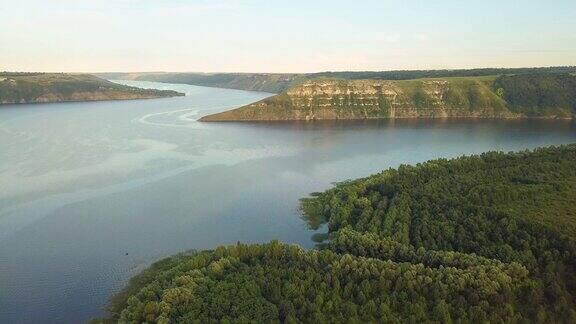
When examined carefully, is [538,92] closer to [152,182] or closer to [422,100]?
[422,100]

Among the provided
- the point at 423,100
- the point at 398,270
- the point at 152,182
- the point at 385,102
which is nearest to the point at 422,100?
the point at 423,100

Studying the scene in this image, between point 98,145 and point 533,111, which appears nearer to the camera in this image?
point 98,145

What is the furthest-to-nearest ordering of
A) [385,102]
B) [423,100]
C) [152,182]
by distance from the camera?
[423,100]
[385,102]
[152,182]

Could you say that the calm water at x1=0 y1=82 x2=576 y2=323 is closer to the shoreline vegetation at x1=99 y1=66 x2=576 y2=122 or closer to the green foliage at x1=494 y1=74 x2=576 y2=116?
the shoreline vegetation at x1=99 y1=66 x2=576 y2=122

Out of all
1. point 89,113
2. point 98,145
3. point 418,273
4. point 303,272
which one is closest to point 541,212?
point 418,273

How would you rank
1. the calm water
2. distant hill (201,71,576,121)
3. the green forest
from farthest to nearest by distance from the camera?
distant hill (201,71,576,121)
the calm water
the green forest

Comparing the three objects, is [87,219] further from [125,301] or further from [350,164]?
[350,164]

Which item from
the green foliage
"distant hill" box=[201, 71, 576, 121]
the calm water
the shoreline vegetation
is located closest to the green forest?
the calm water

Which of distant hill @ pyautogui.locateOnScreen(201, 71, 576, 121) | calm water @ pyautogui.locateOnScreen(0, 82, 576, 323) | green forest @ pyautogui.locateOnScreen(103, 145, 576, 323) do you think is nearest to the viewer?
green forest @ pyautogui.locateOnScreen(103, 145, 576, 323)
